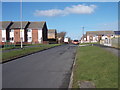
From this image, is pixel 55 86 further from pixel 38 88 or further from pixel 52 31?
pixel 52 31

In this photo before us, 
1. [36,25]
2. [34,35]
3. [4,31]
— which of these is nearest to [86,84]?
[4,31]

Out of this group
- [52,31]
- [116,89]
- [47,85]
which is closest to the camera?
[116,89]

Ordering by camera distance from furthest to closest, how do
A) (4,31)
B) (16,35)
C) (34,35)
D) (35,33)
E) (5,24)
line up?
(34,35) < (35,33) < (16,35) < (5,24) < (4,31)

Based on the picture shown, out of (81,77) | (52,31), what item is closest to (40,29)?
(52,31)

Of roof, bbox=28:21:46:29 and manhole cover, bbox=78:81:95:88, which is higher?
roof, bbox=28:21:46:29

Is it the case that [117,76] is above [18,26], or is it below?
below

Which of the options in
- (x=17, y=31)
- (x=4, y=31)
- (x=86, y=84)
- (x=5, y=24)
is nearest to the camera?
(x=86, y=84)

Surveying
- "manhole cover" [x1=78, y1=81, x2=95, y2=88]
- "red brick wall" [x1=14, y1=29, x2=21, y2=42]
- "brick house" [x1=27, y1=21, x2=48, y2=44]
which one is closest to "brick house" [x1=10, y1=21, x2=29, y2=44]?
"red brick wall" [x1=14, y1=29, x2=21, y2=42]

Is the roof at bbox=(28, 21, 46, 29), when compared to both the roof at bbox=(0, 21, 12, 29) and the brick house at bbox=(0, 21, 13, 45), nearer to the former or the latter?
the roof at bbox=(0, 21, 12, 29)

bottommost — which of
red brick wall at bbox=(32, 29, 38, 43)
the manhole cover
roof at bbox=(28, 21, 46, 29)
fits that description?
the manhole cover

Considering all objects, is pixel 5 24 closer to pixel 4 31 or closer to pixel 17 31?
pixel 4 31

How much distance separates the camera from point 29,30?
8125 cm

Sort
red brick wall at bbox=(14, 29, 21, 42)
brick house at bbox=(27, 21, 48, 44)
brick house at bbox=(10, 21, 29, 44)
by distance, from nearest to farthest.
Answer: brick house at bbox=(10, 21, 29, 44), red brick wall at bbox=(14, 29, 21, 42), brick house at bbox=(27, 21, 48, 44)

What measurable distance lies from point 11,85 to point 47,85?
1.38m
